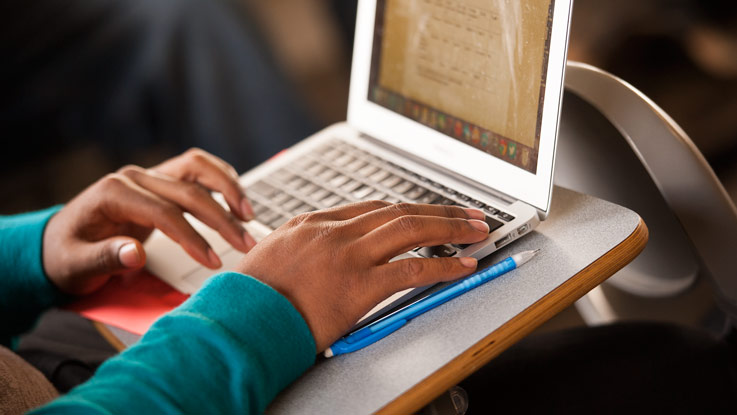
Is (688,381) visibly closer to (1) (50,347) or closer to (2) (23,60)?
(1) (50,347)

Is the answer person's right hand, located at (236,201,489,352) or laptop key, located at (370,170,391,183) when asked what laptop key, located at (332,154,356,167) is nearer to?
laptop key, located at (370,170,391,183)

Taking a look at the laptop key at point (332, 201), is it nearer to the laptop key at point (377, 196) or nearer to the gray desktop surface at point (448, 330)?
the laptop key at point (377, 196)

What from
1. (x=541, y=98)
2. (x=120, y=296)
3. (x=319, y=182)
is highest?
(x=541, y=98)

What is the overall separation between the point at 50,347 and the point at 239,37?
1.58m

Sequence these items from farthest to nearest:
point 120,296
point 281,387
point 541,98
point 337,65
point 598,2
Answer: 1. point 337,65
2. point 598,2
3. point 120,296
4. point 541,98
5. point 281,387

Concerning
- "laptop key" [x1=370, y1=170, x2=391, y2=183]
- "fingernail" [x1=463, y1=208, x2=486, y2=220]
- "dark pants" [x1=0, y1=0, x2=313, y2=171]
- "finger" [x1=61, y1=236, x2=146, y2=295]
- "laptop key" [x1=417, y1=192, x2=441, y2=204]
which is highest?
"fingernail" [x1=463, y1=208, x2=486, y2=220]

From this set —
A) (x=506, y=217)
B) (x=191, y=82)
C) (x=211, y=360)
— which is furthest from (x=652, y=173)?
(x=191, y=82)

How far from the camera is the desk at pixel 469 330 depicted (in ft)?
1.74

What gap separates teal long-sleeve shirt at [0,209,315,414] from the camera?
0.51m

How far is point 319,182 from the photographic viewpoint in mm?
849

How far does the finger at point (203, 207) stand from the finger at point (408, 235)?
0.21 meters

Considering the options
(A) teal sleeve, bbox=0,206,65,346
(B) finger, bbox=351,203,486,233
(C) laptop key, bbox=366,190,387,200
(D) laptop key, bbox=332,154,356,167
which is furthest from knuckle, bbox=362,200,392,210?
(A) teal sleeve, bbox=0,206,65,346

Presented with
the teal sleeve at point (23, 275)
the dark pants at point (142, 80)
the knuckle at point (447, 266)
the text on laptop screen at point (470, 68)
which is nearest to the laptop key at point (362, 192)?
the text on laptop screen at point (470, 68)

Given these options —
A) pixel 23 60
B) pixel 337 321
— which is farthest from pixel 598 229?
pixel 23 60
